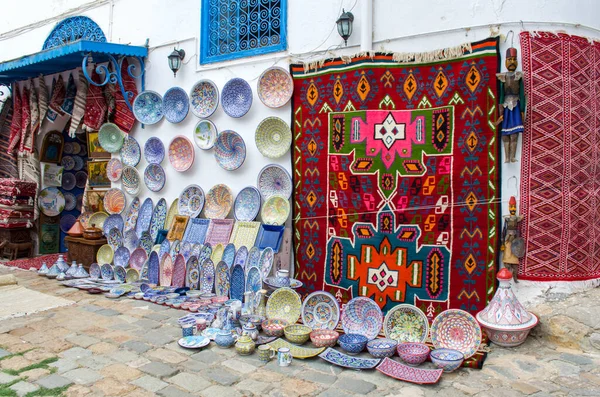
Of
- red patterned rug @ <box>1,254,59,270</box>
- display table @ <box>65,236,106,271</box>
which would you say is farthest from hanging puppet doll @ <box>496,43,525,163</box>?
red patterned rug @ <box>1,254,59,270</box>

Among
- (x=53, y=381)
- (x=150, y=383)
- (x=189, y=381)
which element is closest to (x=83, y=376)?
(x=53, y=381)

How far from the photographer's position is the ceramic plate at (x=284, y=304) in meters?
4.34

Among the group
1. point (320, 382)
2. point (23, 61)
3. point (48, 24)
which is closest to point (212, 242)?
point (320, 382)

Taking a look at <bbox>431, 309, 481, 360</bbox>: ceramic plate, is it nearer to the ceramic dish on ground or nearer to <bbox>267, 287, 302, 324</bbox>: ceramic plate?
<bbox>267, 287, 302, 324</bbox>: ceramic plate

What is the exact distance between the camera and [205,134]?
576 cm

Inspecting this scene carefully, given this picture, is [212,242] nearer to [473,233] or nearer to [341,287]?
[341,287]

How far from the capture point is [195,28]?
5.84 m

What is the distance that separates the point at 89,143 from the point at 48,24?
7.61 ft

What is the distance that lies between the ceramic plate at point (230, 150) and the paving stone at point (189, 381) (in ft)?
8.32

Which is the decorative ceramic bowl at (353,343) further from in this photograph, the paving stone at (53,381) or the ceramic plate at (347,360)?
the paving stone at (53,381)

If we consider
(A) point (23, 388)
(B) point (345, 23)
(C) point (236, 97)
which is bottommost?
(A) point (23, 388)

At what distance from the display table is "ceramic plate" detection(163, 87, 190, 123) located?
180 centimetres

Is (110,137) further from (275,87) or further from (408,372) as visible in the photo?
(408,372)

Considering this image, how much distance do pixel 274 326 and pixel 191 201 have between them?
2245 millimetres
